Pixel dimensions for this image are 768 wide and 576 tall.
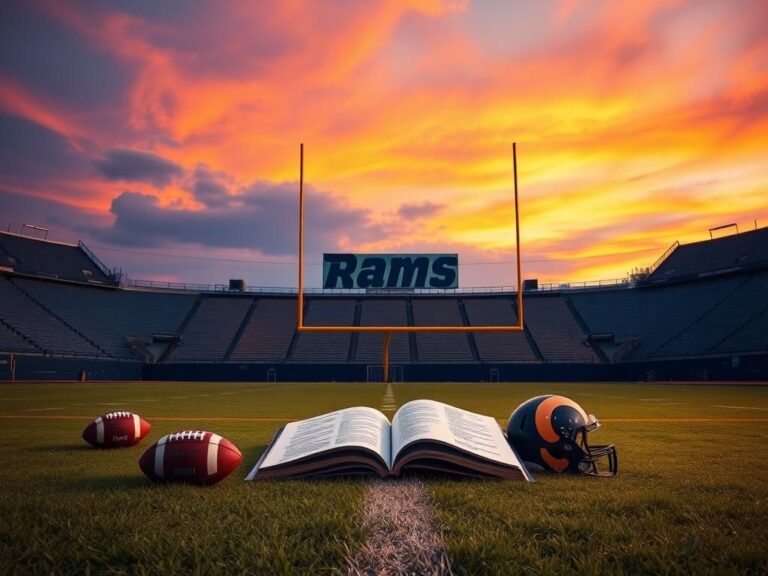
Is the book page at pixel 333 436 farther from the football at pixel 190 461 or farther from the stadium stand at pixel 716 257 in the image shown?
the stadium stand at pixel 716 257

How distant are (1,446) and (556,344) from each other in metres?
30.1

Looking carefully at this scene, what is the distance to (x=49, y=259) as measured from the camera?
31.1 meters

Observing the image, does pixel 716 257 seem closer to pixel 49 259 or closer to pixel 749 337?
pixel 749 337

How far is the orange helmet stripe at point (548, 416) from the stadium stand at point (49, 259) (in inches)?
1268

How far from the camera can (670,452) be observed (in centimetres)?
374

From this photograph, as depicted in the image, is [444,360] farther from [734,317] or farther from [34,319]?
[34,319]

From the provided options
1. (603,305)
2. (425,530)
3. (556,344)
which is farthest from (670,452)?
(603,305)

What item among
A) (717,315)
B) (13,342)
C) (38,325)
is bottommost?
(13,342)

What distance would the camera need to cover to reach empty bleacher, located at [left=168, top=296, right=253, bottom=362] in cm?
3091

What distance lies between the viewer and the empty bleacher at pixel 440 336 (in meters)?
31.0

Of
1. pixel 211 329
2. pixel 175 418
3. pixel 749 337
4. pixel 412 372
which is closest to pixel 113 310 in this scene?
pixel 211 329

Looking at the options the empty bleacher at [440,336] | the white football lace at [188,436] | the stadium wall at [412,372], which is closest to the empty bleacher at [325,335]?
the stadium wall at [412,372]

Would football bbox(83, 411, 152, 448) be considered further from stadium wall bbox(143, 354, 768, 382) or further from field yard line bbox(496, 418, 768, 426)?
Answer: stadium wall bbox(143, 354, 768, 382)

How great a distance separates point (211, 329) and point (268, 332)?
348cm
